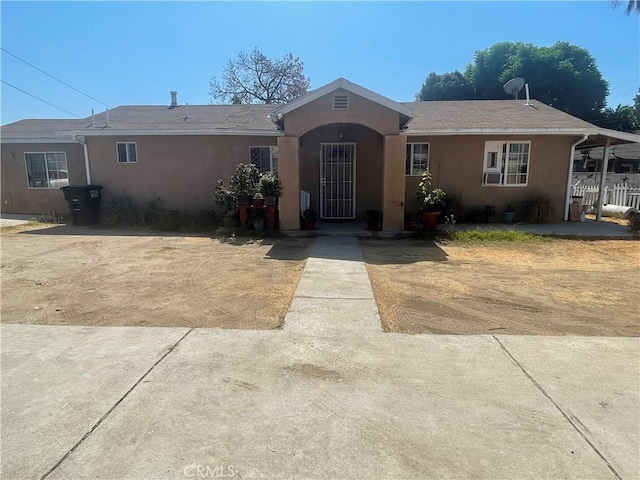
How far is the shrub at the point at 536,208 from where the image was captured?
12000 millimetres

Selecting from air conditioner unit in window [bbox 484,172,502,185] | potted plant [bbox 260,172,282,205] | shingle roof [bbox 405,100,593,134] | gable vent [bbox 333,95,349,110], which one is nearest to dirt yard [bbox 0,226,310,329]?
potted plant [bbox 260,172,282,205]

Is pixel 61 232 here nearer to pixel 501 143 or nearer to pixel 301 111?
pixel 301 111

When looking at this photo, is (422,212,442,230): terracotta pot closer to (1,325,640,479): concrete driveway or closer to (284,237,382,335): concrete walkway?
(284,237,382,335): concrete walkway

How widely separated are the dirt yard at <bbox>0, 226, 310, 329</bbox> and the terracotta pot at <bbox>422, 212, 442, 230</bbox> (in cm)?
341

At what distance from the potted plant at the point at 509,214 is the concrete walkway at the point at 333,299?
6549mm

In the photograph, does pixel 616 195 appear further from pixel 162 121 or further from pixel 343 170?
pixel 162 121

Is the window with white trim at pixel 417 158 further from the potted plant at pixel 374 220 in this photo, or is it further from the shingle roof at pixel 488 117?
the potted plant at pixel 374 220

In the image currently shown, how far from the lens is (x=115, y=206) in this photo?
12.5m

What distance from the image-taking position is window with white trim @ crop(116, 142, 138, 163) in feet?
42.2

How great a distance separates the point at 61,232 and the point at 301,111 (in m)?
7.71

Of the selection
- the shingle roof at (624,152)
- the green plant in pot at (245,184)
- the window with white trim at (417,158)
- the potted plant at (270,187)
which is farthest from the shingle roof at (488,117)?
the shingle roof at (624,152)

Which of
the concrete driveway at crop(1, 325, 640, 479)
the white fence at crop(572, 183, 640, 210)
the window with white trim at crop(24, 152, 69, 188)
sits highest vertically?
the window with white trim at crop(24, 152, 69, 188)

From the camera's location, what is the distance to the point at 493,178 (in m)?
12.4

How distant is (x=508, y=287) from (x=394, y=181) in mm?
4816
